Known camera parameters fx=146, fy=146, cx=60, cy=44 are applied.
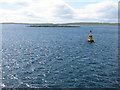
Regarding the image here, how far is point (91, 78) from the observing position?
3219cm

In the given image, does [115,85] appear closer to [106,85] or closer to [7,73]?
[106,85]

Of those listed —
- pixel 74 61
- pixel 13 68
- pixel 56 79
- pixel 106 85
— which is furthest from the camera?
pixel 74 61

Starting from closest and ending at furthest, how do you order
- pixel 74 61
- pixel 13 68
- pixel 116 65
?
1. pixel 13 68
2. pixel 116 65
3. pixel 74 61

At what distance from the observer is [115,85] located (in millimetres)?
29141

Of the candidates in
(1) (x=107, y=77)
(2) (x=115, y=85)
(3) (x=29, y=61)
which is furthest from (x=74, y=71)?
(3) (x=29, y=61)

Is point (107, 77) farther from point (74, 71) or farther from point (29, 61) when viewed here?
point (29, 61)

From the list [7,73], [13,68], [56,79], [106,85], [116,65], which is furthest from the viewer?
[116,65]

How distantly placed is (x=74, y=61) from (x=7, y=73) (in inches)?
788

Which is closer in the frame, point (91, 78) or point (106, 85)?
point (106, 85)

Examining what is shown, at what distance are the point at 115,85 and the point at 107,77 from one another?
3.92m

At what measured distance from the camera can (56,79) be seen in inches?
1243

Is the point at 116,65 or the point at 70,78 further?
the point at 116,65

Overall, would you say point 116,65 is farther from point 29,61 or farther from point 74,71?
point 29,61

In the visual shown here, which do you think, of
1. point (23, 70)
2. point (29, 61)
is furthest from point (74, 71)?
point (29, 61)
